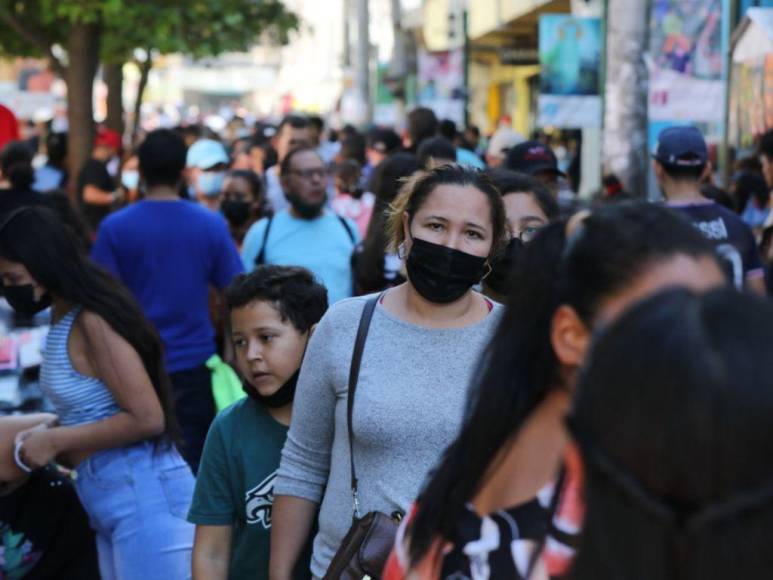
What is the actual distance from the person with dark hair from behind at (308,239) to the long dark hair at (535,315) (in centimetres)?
531

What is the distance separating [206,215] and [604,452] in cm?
572

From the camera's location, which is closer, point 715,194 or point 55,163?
point 715,194

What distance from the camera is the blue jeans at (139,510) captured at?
15.0 ft

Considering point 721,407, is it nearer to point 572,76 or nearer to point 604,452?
point 604,452

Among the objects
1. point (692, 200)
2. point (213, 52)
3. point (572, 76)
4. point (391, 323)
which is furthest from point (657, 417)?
point (213, 52)

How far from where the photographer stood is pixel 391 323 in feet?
11.5

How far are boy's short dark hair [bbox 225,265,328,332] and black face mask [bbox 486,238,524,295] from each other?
0.72m


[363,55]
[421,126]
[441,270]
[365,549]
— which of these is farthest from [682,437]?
[363,55]

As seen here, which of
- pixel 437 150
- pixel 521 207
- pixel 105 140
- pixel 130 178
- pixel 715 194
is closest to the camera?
pixel 521 207

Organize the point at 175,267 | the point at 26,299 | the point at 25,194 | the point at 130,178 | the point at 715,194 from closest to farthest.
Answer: the point at 26,299, the point at 175,267, the point at 715,194, the point at 25,194, the point at 130,178

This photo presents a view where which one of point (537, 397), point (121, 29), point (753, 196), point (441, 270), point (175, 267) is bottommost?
point (753, 196)

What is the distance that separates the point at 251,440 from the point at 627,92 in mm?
7740

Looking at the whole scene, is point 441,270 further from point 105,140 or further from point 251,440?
point 105,140

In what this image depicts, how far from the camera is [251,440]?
3943mm
